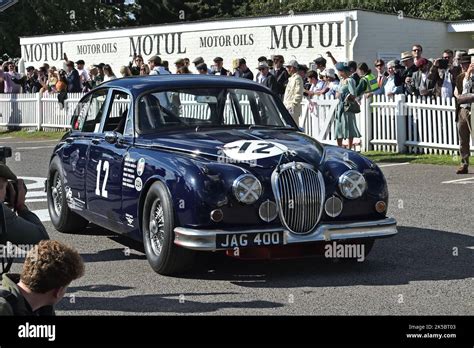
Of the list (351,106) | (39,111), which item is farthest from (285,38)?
(351,106)

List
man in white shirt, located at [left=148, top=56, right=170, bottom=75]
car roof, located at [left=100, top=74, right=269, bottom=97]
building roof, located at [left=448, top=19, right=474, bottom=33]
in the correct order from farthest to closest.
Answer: building roof, located at [left=448, top=19, right=474, bottom=33], man in white shirt, located at [left=148, top=56, right=170, bottom=75], car roof, located at [left=100, top=74, right=269, bottom=97]

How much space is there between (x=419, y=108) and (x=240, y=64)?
4893 mm

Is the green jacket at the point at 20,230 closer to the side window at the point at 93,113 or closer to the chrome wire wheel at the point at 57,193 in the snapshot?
the side window at the point at 93,113

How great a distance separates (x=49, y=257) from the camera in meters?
4.35

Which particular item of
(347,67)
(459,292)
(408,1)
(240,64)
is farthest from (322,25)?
(459,292)

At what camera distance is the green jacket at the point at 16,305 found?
4.16m

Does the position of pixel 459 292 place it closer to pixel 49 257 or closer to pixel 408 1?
pixel 49 257

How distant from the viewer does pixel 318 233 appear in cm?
873

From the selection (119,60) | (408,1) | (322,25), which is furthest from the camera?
(408,1)

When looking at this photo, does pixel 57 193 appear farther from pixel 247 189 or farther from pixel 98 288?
pixel 247 189

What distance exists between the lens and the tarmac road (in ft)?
25.3

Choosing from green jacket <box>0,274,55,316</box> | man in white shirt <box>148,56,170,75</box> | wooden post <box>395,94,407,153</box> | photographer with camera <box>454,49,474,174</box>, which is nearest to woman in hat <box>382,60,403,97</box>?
wooden post <box>395,94,407,153</box>
